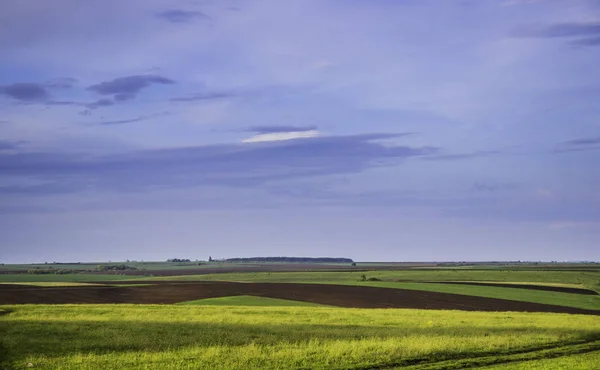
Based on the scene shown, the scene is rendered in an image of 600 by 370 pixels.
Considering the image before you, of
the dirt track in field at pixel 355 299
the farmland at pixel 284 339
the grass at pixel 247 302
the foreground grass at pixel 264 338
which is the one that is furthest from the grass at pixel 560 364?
the grass at pixel 247 302

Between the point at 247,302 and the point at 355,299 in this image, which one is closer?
the point at 247,302

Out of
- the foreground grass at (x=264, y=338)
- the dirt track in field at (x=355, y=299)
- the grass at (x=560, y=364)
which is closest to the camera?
the grass at (x=560, y=364)

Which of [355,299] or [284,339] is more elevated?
[284,339]

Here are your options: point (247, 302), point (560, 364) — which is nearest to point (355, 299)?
point (247, 302)

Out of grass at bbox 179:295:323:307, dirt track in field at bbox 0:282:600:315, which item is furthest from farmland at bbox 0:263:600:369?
grass at bbox 179:295:323:307

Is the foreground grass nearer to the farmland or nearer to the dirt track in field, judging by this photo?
the farmland

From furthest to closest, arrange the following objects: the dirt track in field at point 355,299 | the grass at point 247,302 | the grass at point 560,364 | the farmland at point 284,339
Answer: the dirt track in field at point 355,299 < the grass at point 247,302 < the farmland at point 284,339 < the grass at point 560,364

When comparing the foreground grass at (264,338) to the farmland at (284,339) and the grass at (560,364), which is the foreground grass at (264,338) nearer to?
the farmland at (284,339)

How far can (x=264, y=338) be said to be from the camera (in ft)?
151

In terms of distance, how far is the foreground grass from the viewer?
36.2 meters

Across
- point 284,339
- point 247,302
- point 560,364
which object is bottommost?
point 247,302

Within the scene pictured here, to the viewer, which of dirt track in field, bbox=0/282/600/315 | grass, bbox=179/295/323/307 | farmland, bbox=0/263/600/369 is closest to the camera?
farmland, bbox=0/263/600/369

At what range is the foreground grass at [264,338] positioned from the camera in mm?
36219

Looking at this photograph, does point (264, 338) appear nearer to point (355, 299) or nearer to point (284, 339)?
point (284, 339)
